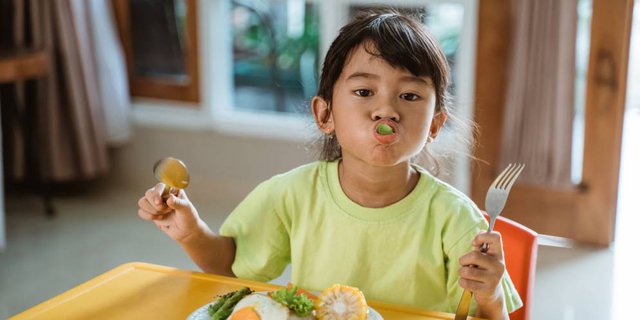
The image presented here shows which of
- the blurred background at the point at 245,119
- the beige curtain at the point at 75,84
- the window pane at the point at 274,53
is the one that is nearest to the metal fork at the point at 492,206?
the blurred background at the point at 245,119

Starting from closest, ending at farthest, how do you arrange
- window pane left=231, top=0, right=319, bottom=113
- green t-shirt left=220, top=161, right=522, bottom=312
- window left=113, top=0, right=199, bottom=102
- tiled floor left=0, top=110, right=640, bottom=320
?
1. green t-shirt left=220, top=161, right=522, bottom=312
2. tiled floor left=0, top=110, right=640, bottom=320
3. window pane left=231, top=0, right=319, bottom=113
4. window left=113, top=0, right=199, bottom=102

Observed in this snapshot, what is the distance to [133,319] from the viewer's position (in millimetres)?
1305

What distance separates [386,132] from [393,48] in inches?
5.5

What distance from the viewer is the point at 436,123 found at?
1.55 m

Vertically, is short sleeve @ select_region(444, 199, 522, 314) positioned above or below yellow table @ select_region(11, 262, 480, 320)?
above

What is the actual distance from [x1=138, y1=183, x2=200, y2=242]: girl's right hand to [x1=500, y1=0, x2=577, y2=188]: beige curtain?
2068 millimetres

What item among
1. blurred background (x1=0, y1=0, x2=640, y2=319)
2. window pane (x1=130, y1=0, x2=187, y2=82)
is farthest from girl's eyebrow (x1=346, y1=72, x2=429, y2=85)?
window pane (x1=130, y1=0, x2=187, y2=82)

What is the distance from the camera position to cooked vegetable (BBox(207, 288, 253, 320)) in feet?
3.95

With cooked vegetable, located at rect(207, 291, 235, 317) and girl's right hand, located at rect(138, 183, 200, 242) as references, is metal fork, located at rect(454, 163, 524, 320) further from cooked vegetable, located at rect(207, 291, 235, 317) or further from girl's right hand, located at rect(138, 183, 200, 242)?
girl's right hand, located at rect(138, 183, 200, 242)

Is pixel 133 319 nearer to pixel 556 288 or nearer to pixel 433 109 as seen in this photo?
pixel 433 109

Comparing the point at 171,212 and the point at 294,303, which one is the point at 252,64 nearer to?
the point at 171,212

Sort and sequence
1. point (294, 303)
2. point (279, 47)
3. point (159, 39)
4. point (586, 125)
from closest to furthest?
point (294, 303) < point (586, 125) < point (279, 47) < point (159, 39)

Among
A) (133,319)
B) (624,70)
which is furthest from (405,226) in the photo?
(624,70)

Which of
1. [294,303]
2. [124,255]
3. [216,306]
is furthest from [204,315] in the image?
[124,255]
